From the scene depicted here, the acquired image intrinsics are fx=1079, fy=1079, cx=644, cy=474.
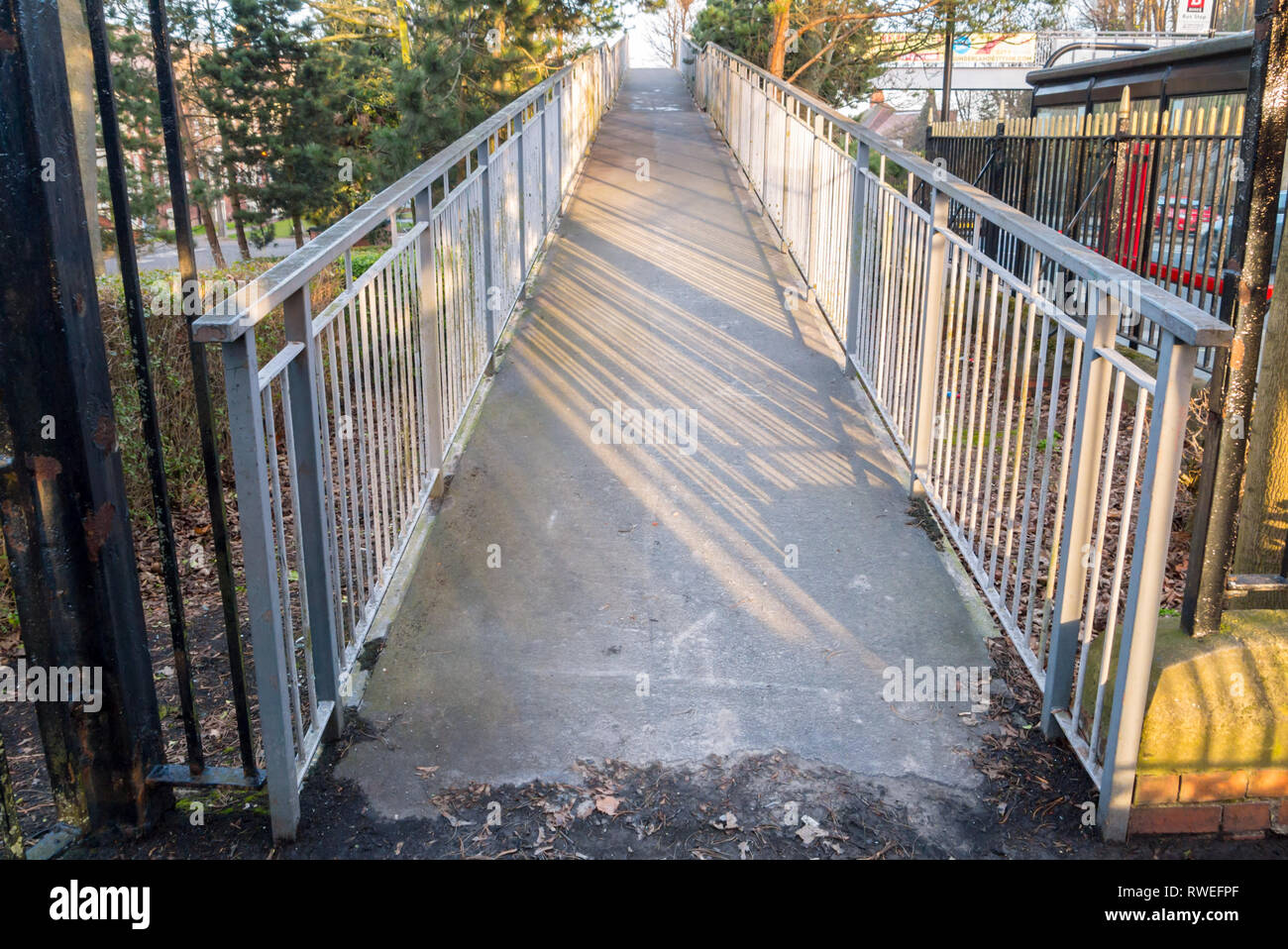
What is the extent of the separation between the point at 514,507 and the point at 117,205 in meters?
2.66

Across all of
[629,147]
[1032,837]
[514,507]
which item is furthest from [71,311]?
[629,147]

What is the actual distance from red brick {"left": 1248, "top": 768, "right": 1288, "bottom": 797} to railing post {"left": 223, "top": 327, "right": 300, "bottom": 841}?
276 centimetres

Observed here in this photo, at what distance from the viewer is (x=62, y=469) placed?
9.48 ft

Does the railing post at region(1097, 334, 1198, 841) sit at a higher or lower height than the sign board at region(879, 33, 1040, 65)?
lower

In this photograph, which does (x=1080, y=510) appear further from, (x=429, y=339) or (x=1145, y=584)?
(x=429, y=339)

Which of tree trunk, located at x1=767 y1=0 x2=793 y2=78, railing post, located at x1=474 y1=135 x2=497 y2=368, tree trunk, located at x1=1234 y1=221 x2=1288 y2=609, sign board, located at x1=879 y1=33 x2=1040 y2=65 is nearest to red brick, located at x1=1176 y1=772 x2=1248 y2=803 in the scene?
tree trunk, located at x1=1234 y1=221 x2=1288 y2=609

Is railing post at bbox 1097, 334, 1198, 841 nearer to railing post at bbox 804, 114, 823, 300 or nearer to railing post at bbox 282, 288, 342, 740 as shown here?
railing post at bbox 282, 288, 342, 740

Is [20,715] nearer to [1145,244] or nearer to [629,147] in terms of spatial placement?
[1145,244]

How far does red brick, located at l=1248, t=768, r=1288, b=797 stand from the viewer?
10.2 feet

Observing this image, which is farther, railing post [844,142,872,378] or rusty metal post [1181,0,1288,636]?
railing post [844,142,872,378]

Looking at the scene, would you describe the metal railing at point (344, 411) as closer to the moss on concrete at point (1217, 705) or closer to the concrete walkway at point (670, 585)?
the concrete walkway at point (670, 585)

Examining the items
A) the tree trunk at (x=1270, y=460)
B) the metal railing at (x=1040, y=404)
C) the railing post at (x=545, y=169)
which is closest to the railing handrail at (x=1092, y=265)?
the metal railing at (x=1040, y=404)

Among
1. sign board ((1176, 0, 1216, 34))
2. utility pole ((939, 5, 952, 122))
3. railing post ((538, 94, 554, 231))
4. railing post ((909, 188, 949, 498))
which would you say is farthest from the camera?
sign board ((1176, 0, 1216, 34))

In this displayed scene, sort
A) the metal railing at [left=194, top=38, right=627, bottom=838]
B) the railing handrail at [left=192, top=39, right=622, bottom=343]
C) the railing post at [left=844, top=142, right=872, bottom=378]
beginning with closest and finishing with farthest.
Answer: the railing handrail at [left=192, top=39, right=622, bottom=343], the metal railing at [left=194, top=38, right=627, bottom=838], the railing post at [left=844, top=142, right=872, bottom=378]
